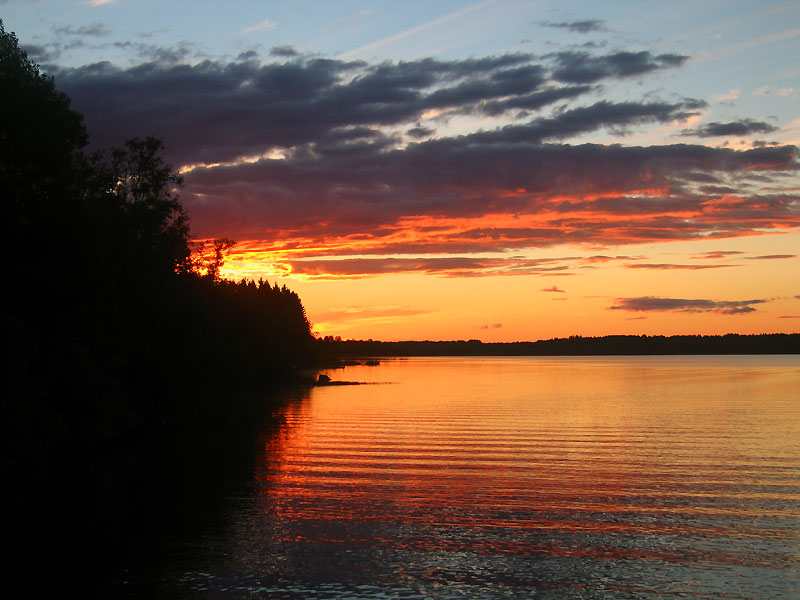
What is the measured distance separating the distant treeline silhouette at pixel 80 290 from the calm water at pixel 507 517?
32.6ft

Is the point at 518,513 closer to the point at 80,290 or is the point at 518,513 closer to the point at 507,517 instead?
the point at 507,517

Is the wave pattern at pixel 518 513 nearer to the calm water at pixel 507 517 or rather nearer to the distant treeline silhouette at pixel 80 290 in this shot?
the calm water at pixel 507 517

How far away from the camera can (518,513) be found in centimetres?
2797

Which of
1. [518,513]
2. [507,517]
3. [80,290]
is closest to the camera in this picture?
[507,517]

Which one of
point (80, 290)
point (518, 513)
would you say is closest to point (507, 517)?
point (518, 513)

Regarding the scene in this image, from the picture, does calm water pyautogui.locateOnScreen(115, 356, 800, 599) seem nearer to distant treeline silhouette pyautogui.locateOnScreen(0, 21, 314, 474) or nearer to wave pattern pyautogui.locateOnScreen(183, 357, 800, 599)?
wave pattern pyautogui.locateOnScreen(183, 357, 800, 599)

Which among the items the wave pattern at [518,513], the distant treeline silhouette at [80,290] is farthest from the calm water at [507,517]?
the distant treeline silhouette at [80,290]

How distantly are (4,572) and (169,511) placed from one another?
8051 millimetres

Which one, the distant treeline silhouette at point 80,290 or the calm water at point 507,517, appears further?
the distant treeline silhouette at point 80,290

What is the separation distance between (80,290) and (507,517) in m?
22.2

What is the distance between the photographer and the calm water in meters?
20.1

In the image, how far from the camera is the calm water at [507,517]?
20078 mm

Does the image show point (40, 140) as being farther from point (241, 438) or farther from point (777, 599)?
point (777, 599)

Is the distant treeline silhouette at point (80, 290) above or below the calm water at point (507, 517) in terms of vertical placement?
above
